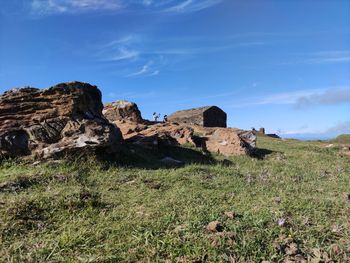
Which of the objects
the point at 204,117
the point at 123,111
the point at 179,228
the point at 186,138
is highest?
the point at 204,117

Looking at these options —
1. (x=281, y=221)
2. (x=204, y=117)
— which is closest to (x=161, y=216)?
(x=281, y=221)

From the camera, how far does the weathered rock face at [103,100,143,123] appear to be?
21469 millimetres

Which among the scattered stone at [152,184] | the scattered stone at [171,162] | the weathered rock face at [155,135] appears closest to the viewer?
the scattered stone at [152,184]

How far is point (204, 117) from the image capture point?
33906 mm

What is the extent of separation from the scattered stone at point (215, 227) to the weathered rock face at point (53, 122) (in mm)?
5544

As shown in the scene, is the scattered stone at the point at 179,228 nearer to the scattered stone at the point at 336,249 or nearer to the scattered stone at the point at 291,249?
the scattered stone at the point at 291,249

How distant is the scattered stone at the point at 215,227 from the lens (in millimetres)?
5195

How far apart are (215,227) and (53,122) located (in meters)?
6.90

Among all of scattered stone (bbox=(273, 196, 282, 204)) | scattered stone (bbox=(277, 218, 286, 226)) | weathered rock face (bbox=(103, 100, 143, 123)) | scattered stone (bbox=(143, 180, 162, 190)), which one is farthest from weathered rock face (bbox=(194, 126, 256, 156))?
scattered stone (bbox=(277, 218, 286, 226))

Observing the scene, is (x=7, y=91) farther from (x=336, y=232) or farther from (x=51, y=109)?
(x=336, y=232)

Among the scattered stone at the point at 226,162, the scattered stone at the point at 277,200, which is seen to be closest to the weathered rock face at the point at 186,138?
the scattered stone at the point at 226,162

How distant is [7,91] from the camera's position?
11.7m

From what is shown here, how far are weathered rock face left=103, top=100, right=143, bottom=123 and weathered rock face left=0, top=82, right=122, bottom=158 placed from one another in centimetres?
918

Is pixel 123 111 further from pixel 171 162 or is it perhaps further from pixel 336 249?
pixel 336 249
